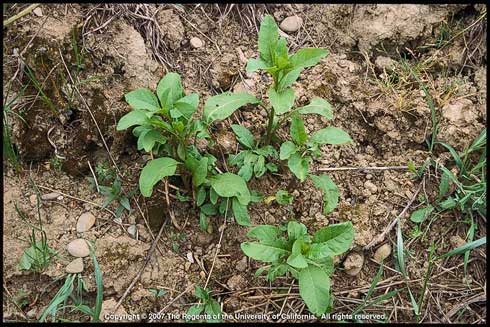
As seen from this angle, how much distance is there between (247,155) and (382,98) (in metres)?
0.74

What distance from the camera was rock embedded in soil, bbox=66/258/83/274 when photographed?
86.9 inches

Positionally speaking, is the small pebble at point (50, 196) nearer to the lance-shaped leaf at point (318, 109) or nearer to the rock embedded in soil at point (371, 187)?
the lance-shaped leaf at point (318, 109)

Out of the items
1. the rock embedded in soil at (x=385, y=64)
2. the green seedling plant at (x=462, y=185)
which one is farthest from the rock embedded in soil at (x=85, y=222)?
the rock embedded in soil at (x=385, y=64)

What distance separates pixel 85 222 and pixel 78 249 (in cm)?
13

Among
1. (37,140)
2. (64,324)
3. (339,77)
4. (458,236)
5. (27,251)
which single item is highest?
(37,140)

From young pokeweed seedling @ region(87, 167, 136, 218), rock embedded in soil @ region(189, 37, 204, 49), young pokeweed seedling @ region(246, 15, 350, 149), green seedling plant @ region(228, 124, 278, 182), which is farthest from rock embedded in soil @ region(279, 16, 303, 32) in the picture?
young pokeweed seedling @ region(87, 167, 136, 218)

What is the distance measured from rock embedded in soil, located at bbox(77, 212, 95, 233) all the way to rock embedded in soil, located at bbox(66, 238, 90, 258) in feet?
0.22

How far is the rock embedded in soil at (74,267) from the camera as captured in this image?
7.24ft

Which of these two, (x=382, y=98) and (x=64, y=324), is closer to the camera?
(x=64, y=324)

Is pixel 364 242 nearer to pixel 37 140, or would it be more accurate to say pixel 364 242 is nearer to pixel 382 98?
pixel 382 98

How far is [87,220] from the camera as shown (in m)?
2.30

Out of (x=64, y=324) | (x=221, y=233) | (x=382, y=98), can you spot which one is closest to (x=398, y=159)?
(x=382, y=98)

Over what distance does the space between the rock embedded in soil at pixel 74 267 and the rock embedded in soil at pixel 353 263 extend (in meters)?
1.13

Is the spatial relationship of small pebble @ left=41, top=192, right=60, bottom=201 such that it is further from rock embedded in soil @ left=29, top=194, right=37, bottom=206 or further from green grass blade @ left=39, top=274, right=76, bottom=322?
green grass blade @ left=39, top=274, right=76, bottom=322
